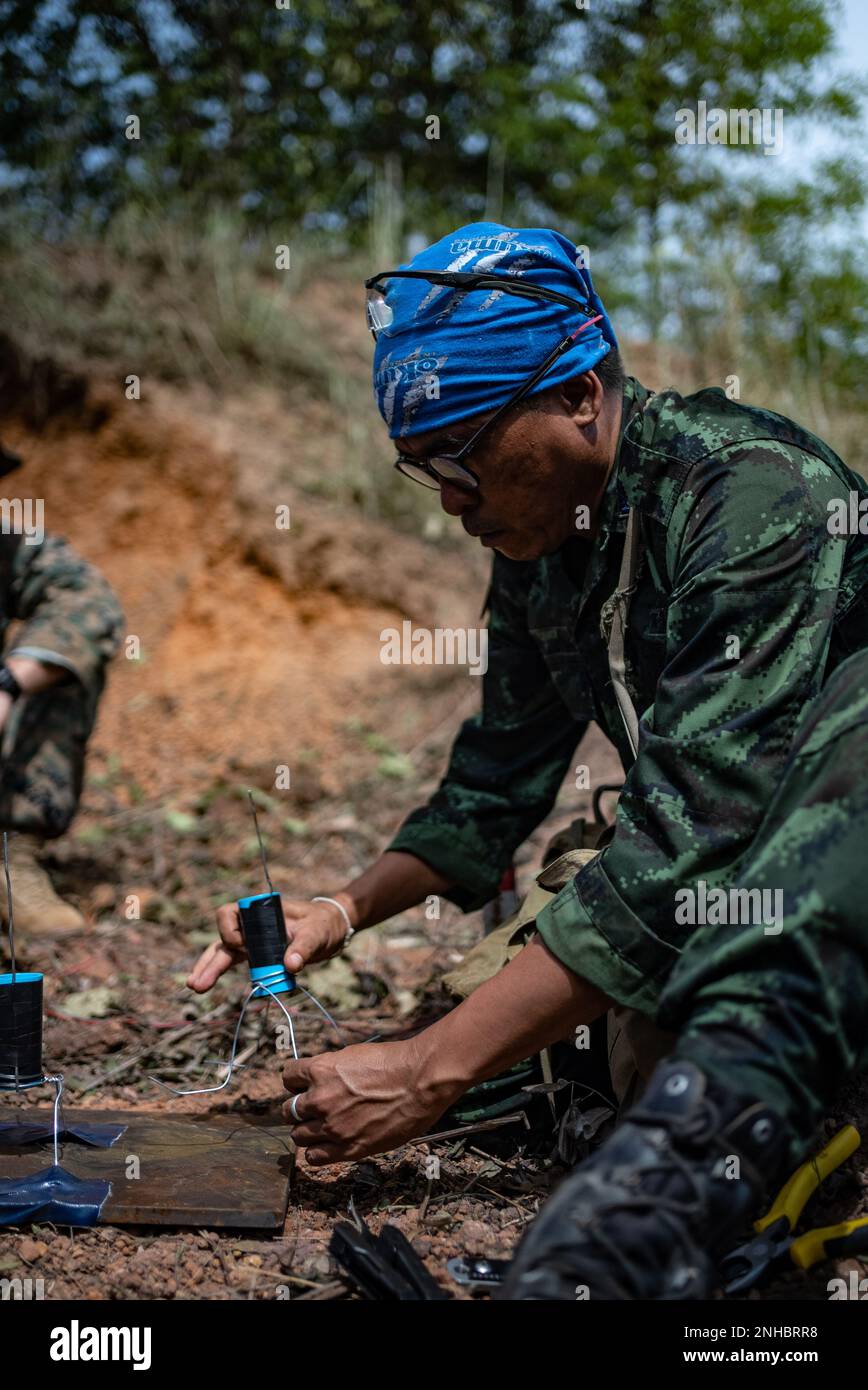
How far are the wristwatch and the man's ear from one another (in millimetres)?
2362

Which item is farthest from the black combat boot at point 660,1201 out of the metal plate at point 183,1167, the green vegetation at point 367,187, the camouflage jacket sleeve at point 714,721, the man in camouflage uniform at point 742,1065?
the green vegetation at point 367,187

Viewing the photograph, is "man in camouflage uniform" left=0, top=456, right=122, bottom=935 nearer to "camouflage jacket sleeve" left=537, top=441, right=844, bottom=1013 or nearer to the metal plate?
the metal plate

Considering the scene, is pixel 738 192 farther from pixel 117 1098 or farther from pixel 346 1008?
pixel 117 1098

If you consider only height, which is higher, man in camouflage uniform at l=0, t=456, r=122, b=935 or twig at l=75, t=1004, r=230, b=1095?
man in camouflage uniform at l=0, t=456, r=122, b=935

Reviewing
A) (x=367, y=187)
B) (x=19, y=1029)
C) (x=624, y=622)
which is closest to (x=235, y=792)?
(x=19, y=1029)

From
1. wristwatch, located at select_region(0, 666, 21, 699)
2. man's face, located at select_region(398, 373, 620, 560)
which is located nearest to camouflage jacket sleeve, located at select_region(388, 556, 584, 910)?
man's face, located at select_region(398, 373, 620, 560)

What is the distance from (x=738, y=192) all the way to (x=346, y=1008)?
274 inches

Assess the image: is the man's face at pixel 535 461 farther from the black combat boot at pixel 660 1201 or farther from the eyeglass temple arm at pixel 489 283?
the black combat boot at pixel 660 1201

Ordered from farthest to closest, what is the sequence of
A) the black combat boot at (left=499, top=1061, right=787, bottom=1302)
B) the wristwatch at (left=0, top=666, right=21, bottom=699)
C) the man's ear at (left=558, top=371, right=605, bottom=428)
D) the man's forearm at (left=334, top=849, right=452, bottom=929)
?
1. the wristwatch at (left=0, top=666, right=21, bottom=699)
2. the man's forearm at (left=334, top=849, right=452, bottom=929)
3. the man's ear at (left=558, top=371, right=605, bottom=428)
4. the black combat boot at (left=499, top=1061, right=787, bottom=1302)

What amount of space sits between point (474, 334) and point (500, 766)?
1.05 m

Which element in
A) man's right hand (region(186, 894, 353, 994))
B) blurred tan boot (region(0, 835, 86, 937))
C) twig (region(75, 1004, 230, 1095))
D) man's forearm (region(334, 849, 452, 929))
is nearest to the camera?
man's right hand (region(186, 894, 353, 994))

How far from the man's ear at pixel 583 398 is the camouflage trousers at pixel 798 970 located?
2.88 ft

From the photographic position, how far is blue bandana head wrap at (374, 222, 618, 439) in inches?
85.4

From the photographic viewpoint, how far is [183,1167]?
2289mm
